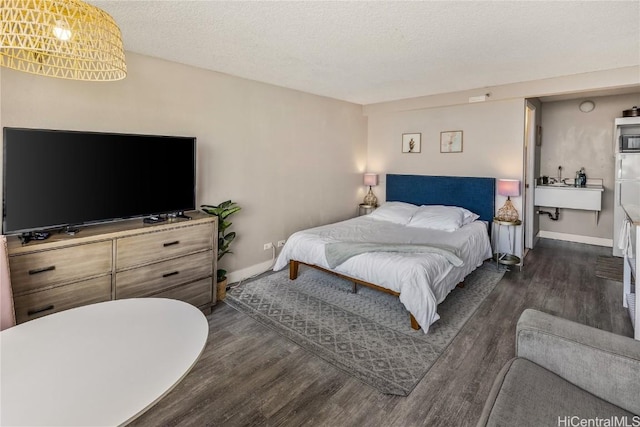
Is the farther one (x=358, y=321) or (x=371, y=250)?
(x=371, y=250)

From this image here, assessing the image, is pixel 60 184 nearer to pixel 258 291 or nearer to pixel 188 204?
pixel 188 204

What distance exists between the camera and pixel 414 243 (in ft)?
11.9

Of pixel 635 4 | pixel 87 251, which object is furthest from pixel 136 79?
pixel 635 4

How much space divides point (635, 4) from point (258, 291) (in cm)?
383

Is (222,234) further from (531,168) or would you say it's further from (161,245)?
(531,168)

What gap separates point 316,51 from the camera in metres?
3.00

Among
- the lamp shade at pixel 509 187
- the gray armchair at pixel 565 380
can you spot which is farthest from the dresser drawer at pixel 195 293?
the lamp shade at pixel 509 187

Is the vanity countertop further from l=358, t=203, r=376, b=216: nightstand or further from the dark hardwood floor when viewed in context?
l=358, t=203, r=376, b=216: nightstand

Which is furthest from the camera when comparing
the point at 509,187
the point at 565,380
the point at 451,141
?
the point at 451,141

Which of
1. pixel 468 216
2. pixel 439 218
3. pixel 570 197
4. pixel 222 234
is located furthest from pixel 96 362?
pixel 570 197

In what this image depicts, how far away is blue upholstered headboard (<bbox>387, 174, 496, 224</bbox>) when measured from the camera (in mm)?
4719

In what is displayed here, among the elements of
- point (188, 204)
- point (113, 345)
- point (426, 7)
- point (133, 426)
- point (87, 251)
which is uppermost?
point (426, 7)

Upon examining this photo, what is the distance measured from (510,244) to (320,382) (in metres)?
3.64

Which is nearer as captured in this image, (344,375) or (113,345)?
(113,345)
